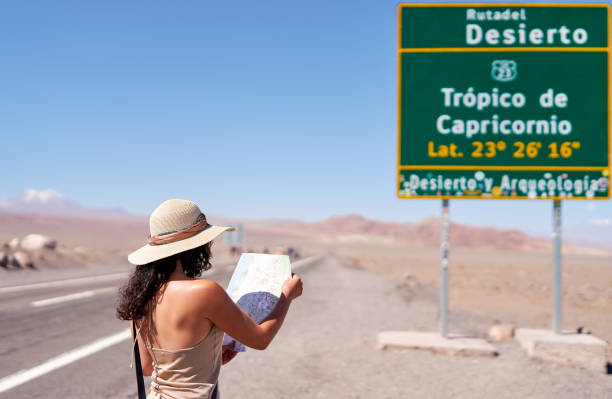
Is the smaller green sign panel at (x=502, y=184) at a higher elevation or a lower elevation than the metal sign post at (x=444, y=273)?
higher

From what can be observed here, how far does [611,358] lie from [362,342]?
3.82 m

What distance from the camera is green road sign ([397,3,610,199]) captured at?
7566mm

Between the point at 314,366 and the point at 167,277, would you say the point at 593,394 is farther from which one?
the point at 167,277

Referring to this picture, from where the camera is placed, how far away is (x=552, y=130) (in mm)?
7660

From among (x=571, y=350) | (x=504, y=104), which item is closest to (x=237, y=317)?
(x=571, y=350)

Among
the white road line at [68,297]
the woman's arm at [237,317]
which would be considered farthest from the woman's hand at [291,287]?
the white road line at [68,297]

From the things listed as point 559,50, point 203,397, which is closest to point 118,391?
point 203,397

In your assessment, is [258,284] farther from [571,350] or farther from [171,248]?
[571,350]

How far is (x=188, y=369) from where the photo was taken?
2256 mm

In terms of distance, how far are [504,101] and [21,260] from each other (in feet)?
67.9

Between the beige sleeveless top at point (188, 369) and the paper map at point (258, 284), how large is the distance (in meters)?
0.26

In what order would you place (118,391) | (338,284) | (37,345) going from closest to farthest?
(118,391), (37,345), (338,284)

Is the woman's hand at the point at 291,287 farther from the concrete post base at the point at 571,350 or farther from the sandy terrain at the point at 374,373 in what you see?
the concrete post base at the point at 571,350

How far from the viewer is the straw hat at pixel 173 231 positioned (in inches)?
88.1
